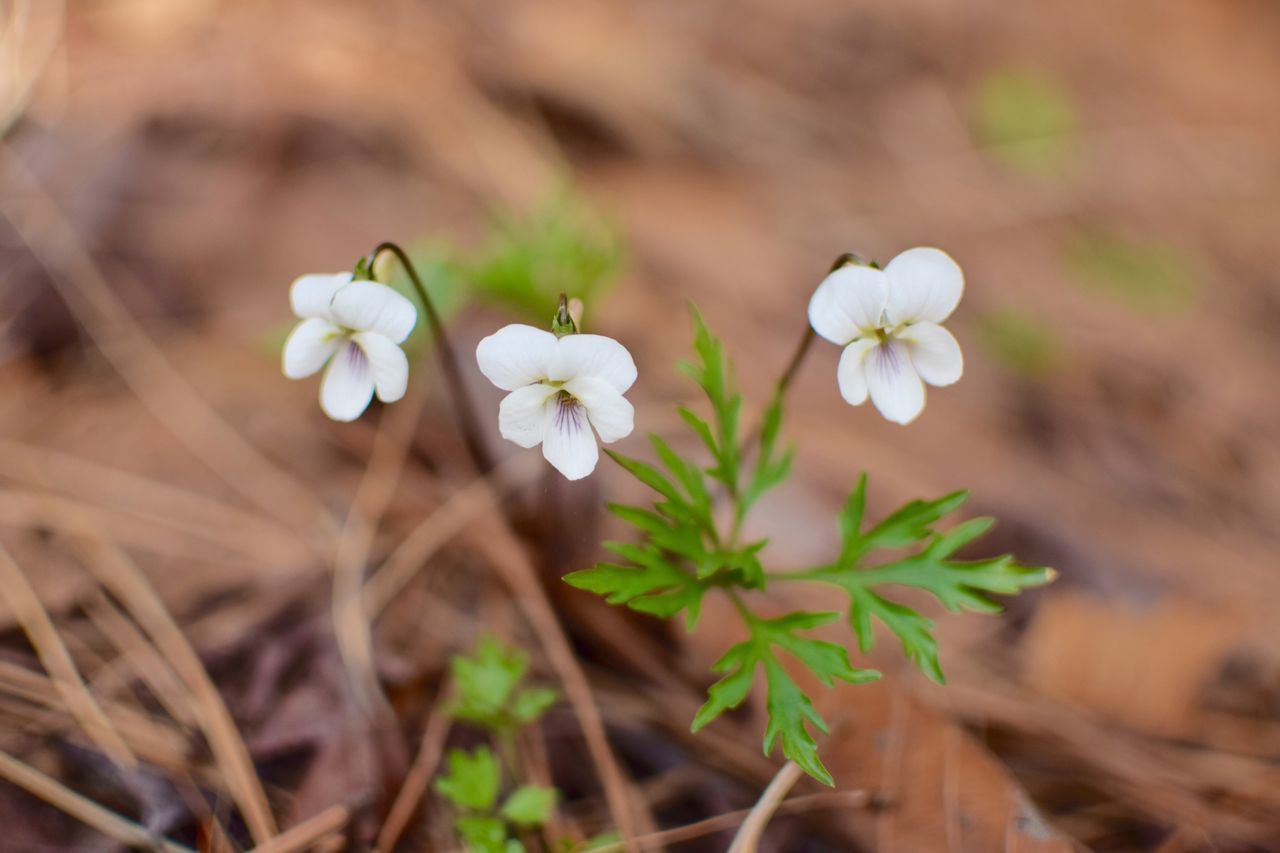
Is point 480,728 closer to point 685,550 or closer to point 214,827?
point 214,827

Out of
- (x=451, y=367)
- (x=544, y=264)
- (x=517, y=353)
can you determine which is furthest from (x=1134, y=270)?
(x=517, y=353)

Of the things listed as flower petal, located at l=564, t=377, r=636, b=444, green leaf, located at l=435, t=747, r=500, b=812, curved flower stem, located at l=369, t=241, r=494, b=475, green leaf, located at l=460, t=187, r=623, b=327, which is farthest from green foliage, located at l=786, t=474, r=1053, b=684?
green leaf, located at l=460, t=187, r=623, b=327

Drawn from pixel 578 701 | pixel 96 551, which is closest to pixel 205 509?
pixel 96 551

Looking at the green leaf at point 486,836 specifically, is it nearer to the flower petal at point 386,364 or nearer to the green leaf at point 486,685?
the green leaf at point 486,685

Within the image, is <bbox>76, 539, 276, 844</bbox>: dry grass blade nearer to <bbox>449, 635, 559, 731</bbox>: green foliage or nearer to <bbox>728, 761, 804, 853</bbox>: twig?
<bbox>449, 635, 559, 731</bbox>: green foliage

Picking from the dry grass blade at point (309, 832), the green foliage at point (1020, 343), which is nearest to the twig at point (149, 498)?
the dry grass blade at point (309, 832)

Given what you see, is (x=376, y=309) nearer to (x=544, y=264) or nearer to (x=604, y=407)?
(x=604, y=407)
